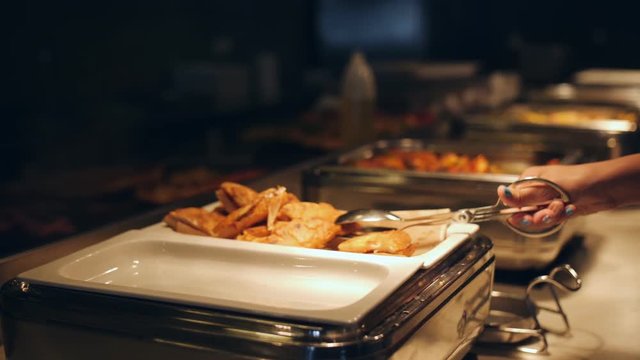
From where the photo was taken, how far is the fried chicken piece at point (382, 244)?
1228mm

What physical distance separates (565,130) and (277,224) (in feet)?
6.22

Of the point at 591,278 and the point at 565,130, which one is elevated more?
the point at 565,130

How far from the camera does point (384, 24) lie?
4488 millimetres

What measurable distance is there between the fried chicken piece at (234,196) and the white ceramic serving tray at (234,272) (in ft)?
0.55

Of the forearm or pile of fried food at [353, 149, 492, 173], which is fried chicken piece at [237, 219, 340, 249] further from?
pile of fried food at [353, 149, 492, 173]

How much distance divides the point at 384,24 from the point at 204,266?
11.2 feet

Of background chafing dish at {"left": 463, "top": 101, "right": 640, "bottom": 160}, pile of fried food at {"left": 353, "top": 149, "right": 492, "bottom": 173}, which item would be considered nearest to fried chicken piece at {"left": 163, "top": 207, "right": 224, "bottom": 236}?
pile of fried food at {"left": 353, "top": 149, "right": 492, "bottom": 173}

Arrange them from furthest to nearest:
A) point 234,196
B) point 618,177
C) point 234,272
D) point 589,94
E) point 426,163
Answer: point 589,94
point 426,163
point 234,196
point 618,177
point 234,272

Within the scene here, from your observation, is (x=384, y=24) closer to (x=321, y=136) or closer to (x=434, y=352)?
(x=321, y=136)

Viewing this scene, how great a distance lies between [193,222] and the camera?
4.49 ft

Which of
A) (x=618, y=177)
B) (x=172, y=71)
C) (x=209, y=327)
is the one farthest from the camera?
(x=172, y=71)

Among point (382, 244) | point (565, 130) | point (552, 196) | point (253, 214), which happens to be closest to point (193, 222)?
point (253, 214)

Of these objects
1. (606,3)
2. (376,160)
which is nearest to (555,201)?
(376,160)

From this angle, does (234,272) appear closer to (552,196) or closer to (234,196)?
(234,196)
